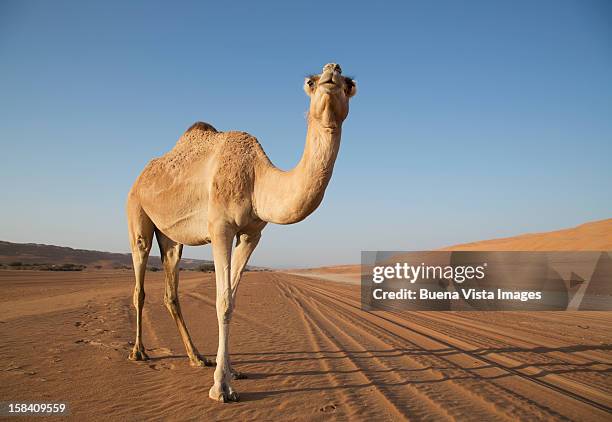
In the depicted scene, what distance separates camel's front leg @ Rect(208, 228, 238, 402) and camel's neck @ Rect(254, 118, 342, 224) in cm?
60

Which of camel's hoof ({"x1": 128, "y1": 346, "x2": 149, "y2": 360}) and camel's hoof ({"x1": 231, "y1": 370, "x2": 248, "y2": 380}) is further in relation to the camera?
camel's hoof ({"x1": 128, "y1": 346, "x2": 149, "y2": 360})

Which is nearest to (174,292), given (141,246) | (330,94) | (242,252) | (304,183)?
(141,246)

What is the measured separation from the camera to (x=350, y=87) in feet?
13.5

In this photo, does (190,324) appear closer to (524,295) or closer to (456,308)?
(456,308)

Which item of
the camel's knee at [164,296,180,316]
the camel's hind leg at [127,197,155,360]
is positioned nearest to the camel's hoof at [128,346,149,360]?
the camel's hind leg at [127,197,155,360]

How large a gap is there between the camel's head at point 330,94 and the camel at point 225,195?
10 millimetres

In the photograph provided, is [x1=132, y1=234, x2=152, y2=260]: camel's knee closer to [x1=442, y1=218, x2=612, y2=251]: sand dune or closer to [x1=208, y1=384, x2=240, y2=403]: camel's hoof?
[x1=208, y1=384, x2=240, y2=403]: camel's hoof

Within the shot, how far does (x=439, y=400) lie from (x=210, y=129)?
5737 mm

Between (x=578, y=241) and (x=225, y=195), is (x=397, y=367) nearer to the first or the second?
(x=225, y=195)

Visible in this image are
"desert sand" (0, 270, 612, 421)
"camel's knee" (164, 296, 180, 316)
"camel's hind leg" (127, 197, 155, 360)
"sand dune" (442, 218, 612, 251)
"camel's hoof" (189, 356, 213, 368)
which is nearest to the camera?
"desert sand" (0, 270, 612, 421)

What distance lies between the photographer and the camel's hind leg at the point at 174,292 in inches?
248

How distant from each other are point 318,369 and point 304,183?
3419 millimetres

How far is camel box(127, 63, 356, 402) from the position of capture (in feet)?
13.6

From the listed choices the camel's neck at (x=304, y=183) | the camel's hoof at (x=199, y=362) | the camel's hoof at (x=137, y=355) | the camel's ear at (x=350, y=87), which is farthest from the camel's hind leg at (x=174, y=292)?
the camel's ear at (x=350, y=87)
